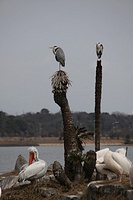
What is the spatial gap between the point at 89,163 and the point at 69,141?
37.1 inches

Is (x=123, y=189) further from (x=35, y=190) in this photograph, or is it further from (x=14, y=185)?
(x=14, y=185)

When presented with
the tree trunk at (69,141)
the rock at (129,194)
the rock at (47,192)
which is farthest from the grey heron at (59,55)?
the rock at (129,194)

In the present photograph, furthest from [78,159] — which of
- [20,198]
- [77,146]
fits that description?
[20,198]

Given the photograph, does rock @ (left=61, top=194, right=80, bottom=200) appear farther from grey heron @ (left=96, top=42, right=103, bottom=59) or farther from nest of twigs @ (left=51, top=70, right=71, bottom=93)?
grey heron @ (left=96, top=42, right=103, bottom=59)

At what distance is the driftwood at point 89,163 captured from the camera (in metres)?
12.7

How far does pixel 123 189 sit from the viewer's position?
10750 mm

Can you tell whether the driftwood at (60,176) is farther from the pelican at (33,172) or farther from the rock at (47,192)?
the pelican at (33,172)

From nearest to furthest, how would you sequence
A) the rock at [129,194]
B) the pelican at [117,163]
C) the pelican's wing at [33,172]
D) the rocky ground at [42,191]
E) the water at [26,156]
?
1. the rock at [129,194]
2. the pelican at [117,163]
3. the rocky ground at [42,191]
4. the pelican's wing at [33,172]
5. the water at [26,156]

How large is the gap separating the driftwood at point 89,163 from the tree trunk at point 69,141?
0.18 metres

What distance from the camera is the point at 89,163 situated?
41.8 feet

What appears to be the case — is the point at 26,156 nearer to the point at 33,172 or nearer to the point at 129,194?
the point at 33,172

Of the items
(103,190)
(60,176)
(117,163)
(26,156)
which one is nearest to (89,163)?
(60,176)

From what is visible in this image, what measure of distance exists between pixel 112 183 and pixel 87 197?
56 cm

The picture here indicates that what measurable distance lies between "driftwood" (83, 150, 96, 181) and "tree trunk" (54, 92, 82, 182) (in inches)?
7.1
